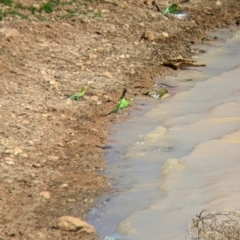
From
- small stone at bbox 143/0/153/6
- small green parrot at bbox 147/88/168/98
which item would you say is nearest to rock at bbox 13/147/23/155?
small green parrot at bbox 147/88/168/98

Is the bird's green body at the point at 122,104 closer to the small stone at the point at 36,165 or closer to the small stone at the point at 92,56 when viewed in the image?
the small stone at the point at 92,56

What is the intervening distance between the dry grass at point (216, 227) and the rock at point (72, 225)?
0.52 meters

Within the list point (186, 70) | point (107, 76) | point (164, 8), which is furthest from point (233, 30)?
point (107, 76)

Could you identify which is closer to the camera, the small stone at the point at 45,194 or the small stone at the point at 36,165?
the small stone at the point at 45,194

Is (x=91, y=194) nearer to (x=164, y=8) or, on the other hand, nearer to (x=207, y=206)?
(x=207, y=206)

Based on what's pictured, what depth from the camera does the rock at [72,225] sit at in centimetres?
419

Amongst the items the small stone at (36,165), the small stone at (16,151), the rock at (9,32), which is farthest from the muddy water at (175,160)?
the rock at (9,32)

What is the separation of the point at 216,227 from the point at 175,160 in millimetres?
1241

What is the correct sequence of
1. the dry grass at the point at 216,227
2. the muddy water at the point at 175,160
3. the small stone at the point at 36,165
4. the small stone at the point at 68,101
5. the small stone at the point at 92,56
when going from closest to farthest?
the dry grass at the point at 216,227, the muddy water at the point at 175,160, the small stone at the point at 36,165, the small stone at the point at 68,101, the small stone at the point at 92,56

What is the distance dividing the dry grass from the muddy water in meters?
0.14

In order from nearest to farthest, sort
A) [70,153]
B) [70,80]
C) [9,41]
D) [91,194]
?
1. [91,194]
2. [70,153]
3. [70,80]
4. [9,41]

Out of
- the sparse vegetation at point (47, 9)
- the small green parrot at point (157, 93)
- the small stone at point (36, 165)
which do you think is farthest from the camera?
the sparse vegetation at point (47, 9)

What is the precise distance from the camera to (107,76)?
6.39 m

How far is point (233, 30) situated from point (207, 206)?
12.4ft
